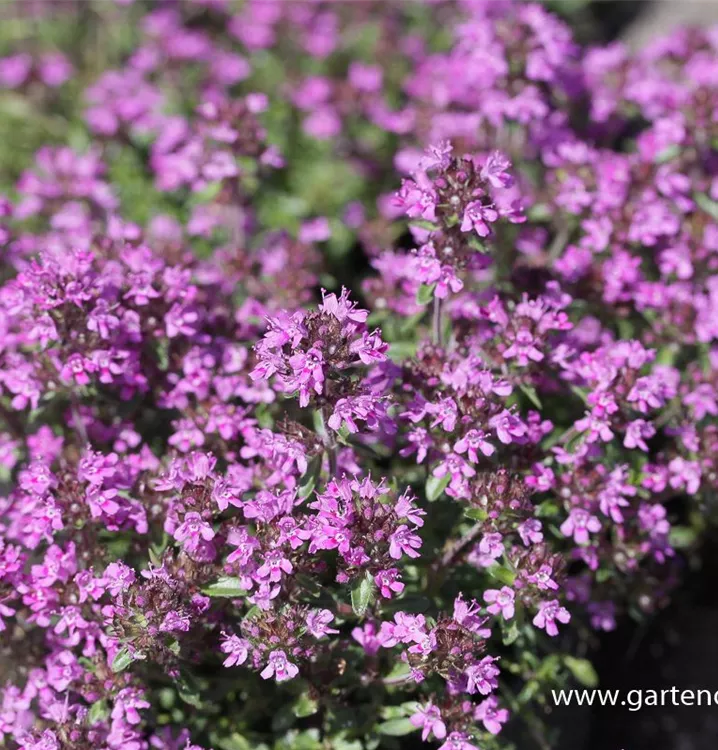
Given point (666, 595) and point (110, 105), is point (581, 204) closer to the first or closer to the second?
point (666, 595)

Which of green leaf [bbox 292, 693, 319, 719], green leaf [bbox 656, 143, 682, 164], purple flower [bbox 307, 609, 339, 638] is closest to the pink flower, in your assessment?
purple flower [bbox 307, 609, 339, 638]

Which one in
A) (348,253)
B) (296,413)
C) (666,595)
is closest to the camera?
(296,413)

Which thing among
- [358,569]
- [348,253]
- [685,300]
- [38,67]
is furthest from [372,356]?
[38,67]

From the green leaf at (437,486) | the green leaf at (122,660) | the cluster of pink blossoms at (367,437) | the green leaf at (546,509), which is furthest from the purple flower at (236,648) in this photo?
the green leaf at (546,509)

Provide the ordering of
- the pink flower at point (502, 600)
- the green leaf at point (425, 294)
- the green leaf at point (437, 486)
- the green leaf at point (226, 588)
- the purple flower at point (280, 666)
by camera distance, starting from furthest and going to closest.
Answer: the green leaf at point (425, 294) → the green leaf at point (437, 486) → the pink flower at point (502, 600) → the green leaf at point (226, 588) → the purple flower at point (280, 666)

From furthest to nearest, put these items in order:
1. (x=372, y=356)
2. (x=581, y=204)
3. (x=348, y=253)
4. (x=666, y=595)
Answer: (x=348, y=253) → (x=581, y=204) → (x=666, y=595) → (x=372, y=356)

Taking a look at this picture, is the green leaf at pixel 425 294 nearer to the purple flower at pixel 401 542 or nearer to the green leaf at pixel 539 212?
the purple flower at pixel 401 542

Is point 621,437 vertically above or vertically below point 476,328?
below
